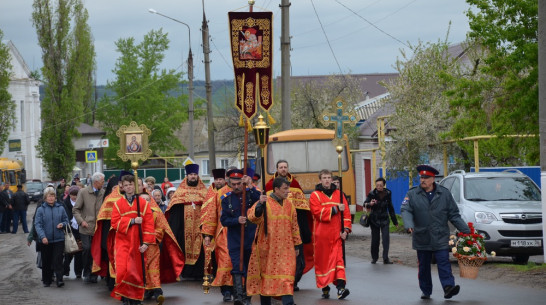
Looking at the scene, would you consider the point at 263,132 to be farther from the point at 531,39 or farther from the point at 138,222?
the point at 531,39

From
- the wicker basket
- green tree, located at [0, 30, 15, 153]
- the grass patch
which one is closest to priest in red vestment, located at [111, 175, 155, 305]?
the wicker basket

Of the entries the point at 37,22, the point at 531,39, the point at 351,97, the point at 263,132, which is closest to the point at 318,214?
the point at 263,132

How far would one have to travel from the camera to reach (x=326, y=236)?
13.8 meters

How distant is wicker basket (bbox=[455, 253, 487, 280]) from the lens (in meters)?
14.3

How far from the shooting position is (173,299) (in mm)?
13883

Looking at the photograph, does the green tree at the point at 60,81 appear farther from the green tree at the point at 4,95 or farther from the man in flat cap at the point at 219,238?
the man in flat cap at the point at 219,238

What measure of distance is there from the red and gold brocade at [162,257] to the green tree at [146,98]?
193 ft

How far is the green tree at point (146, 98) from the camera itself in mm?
73375

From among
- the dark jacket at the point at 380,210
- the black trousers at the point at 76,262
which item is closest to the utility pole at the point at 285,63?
the dark jacket at the point at 380,210

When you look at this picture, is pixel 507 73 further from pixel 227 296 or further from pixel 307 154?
pixel 307 154

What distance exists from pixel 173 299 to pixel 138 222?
1.80m

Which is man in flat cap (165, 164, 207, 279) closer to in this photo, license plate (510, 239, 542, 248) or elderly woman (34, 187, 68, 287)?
elderly woman (34, 187, 68, 287)

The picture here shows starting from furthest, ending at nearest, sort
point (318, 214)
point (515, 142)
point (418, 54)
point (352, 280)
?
point (418, 54)
point (515, 142)
point (352, 280)
point (318, 214)

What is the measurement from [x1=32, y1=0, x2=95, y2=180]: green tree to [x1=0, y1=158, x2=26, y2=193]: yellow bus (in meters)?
6.83
